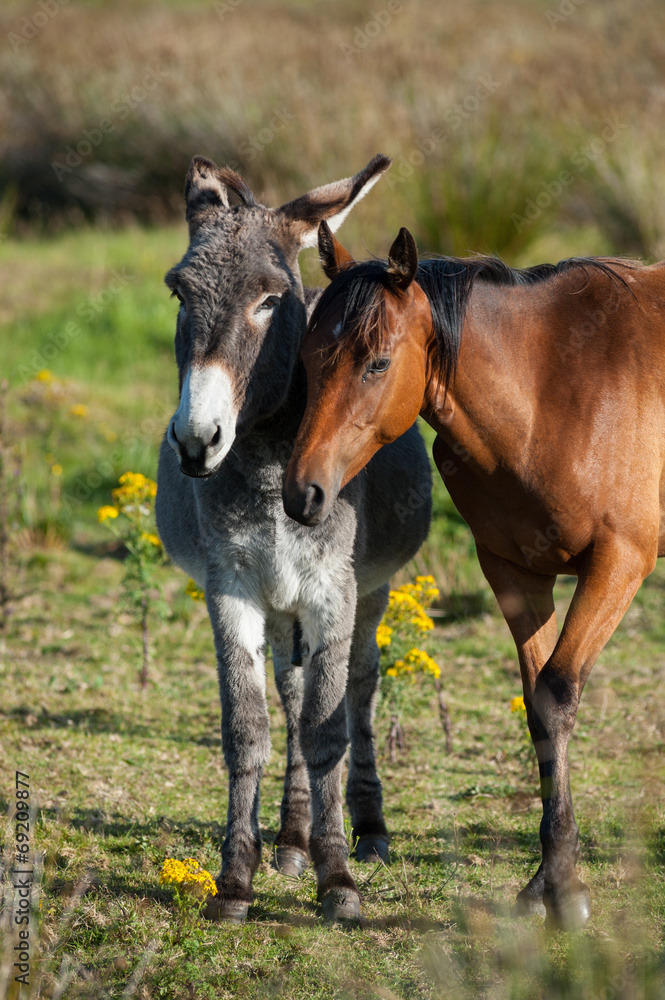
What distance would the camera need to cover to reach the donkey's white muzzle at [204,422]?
3072 mm

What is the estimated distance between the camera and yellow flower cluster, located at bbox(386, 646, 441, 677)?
188 inches

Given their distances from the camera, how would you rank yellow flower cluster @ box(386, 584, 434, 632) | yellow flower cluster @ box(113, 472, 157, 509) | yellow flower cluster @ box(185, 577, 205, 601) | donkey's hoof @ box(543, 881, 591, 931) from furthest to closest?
yellow flower cluster @ box(113, 472, 157, 509) < yellow flower cluster @ box(185, 577, 205, 601) < yellow flower cluster @ box(386, 584, 434, 632) < donkey's hoof @ box(543, 881, 591, 931)

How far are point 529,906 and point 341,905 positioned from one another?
663 millimetres

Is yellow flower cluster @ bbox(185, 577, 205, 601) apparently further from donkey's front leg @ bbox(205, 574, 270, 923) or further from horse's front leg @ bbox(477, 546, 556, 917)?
horse's front leg @ bbox(477, 546, 556, 917)

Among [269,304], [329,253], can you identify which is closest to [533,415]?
[329,253]

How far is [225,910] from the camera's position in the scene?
3.40 metres

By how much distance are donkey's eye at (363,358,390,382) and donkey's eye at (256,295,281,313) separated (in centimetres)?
56

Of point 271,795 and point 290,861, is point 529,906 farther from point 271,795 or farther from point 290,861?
point 271,795

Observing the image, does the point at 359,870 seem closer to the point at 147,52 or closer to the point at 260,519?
the point at 260,519

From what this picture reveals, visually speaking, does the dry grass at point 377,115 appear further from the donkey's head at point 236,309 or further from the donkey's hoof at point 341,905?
the donkey's hoof at point 341,905

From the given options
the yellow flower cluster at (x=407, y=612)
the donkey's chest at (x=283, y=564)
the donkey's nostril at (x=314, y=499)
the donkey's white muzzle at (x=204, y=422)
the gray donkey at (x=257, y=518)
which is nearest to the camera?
the donkey's nostril at (x=314, y=499)

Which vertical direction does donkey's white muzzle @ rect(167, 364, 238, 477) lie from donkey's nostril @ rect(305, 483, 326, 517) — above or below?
above

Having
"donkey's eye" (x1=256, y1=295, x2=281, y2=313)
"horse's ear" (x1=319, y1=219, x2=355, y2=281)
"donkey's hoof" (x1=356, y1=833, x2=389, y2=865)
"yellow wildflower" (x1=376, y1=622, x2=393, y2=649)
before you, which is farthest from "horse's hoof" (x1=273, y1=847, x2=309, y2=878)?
"horse's ear" (x1=319, y1=219, x2=355, y2=281)

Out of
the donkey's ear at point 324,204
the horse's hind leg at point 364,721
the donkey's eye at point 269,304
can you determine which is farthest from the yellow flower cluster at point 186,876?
the donkey's ear at point 324,204
